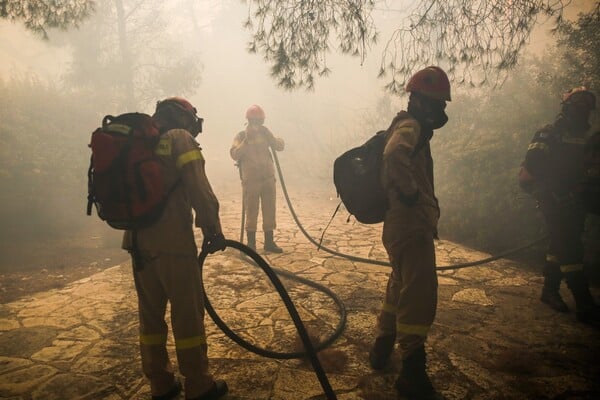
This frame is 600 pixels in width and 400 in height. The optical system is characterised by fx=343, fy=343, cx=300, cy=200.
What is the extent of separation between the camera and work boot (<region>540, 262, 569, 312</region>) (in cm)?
373

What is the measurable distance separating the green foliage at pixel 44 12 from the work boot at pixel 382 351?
197 inches

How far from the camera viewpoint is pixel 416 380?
2.43 meters

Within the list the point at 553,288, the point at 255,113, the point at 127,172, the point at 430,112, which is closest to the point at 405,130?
the point at 430,112

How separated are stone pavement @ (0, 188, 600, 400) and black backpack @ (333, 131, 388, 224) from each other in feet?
4.36

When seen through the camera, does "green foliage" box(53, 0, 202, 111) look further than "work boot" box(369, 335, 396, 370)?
Yes

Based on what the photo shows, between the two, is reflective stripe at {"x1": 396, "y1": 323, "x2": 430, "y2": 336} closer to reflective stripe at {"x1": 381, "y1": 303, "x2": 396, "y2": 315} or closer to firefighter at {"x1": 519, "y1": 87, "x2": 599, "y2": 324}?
reflective stripe at {"x1": 381, "y1": 303, "x2": 396, "y2": 315}

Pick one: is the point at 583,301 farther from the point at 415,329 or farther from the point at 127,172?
the point at 127,172

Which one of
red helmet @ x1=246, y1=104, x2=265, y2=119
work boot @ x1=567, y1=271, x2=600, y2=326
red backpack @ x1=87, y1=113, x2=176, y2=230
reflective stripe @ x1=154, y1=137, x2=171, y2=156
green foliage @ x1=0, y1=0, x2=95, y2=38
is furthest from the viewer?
red helmet @ x1=246, y1=104, x2=265, y2=119

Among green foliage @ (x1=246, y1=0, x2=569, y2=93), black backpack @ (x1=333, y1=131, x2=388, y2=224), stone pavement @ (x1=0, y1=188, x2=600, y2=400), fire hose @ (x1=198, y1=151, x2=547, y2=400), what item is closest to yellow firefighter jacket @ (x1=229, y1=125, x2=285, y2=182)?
stone pavement @ (x1=0, y1=188, x2=600, y2=400)

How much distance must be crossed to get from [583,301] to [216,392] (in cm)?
365

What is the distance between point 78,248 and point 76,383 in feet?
16.2

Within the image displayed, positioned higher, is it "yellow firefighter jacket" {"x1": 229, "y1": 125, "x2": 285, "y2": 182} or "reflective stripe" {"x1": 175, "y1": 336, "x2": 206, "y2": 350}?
"yellow firefighter jacket" {"x1": 229, "y1": 125, "x2": 285, "y2": 182}

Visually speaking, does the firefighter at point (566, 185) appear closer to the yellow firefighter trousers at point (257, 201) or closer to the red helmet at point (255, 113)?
the yellow firefighter trousers at point (257, 201)

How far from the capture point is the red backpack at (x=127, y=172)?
211cm
